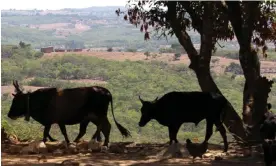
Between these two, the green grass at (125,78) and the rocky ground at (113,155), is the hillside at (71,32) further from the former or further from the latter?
the rocky ground at (113,155)

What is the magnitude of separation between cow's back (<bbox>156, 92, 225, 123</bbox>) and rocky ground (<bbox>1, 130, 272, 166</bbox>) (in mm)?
716

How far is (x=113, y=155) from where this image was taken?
1081 cm

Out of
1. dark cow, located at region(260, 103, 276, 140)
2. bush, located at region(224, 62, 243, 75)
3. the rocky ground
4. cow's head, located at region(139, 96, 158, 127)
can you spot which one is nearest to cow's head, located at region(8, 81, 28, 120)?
the rocky ground

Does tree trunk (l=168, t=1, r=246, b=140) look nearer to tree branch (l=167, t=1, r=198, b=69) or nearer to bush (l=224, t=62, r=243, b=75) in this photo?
tree branch (l=167, t=1, r=198, b=69)

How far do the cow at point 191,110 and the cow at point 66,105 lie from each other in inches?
47.8

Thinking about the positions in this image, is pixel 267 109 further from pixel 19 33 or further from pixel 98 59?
pixel 19 33

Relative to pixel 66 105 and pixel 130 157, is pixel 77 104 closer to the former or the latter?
pixel 66 105

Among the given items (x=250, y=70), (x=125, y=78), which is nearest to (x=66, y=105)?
(x=250, y=70)

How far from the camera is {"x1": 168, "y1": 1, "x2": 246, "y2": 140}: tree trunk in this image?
11953mm

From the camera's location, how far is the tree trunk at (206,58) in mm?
11953

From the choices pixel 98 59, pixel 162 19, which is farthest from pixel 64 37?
pixel 162 19

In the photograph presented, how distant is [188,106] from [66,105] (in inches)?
103

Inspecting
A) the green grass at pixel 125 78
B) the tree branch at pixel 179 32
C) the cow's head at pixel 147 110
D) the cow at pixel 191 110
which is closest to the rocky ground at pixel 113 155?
the cow at pixel 191 110

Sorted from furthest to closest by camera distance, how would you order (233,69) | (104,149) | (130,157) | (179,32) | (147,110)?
(233,69) → (179,32) → (147,110) → (104,149) → (130,157)
